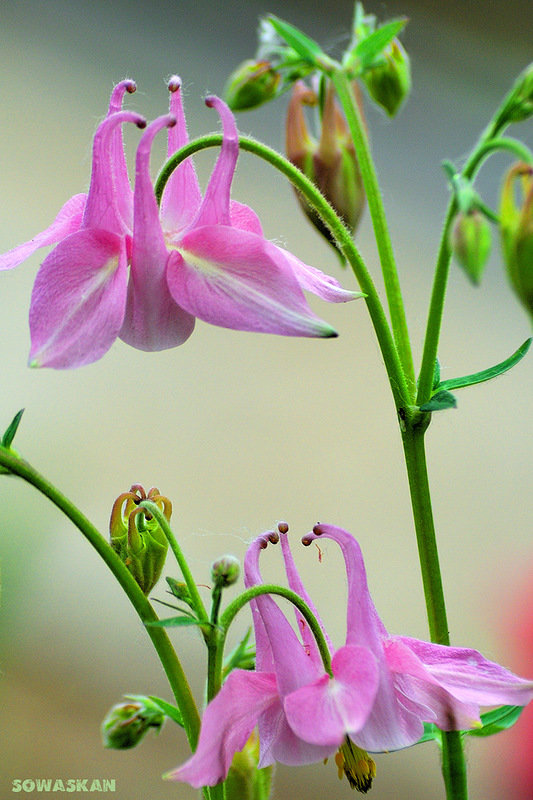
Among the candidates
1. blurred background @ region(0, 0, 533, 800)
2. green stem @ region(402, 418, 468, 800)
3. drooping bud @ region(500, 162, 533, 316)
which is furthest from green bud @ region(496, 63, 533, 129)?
blurred background @ region(0, 0, 533, 800)

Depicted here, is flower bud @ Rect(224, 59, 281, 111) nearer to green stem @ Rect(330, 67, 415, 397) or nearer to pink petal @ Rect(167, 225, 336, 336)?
green stem @ Rect(330, 67, 415, 397)

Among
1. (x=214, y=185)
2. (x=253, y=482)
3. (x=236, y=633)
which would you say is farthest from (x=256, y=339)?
(x=214, y=185)

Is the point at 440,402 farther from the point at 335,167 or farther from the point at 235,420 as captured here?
the point at 235,420

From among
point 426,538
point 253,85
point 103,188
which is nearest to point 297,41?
point 253,85

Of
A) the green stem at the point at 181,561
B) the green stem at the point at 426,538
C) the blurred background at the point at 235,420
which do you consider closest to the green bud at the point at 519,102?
the green stem at the point at 426,538

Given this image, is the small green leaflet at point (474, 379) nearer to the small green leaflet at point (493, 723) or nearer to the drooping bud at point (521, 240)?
the drooping bud at point (521, 240)

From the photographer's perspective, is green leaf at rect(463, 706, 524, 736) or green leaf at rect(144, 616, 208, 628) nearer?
green leaf at rect(144, 616, 208, 628)
